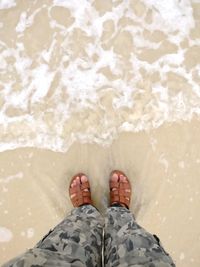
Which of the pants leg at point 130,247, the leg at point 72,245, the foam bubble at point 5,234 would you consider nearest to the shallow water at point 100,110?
the foam bubble at point 5,234

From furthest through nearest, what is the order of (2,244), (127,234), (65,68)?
1. (65,68)
2. (2,244)
3. (127,234)

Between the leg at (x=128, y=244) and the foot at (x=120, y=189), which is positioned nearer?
the leg at (x=128, y=244)

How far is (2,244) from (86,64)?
978 millimetres

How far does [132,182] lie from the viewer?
75.4 inches

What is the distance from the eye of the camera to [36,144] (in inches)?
74.8

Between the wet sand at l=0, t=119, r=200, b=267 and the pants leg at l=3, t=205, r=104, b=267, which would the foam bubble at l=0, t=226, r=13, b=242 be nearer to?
the wet sand at l=0, t=119, r=200, b=267

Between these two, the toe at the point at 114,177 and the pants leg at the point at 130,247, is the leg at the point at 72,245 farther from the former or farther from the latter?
the toe at the point at 114,177

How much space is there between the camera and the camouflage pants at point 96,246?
3.71 feet

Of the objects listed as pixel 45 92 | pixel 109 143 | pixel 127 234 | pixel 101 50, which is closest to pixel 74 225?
pixel 127 234

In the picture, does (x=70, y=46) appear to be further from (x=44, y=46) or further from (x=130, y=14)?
(x=130, y=14)

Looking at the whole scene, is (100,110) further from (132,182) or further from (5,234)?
(5,234)

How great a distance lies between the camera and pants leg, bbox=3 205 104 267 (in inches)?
43.2

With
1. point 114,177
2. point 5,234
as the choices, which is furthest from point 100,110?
point 5,234

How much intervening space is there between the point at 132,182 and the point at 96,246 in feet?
2.01
